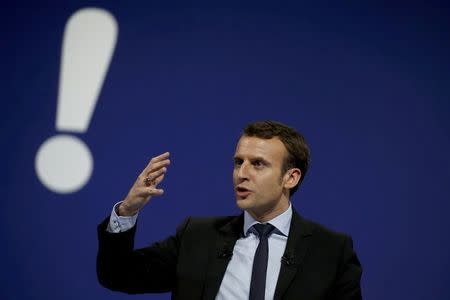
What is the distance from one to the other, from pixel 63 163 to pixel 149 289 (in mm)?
1098

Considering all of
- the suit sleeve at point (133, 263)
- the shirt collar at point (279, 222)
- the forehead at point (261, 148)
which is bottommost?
the suit sleeve at point (133, 263)

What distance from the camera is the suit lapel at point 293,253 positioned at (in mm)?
2150

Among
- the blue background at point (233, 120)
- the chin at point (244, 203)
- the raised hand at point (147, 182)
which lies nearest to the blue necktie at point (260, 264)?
the chin at point (244, 203)

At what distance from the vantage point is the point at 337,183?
3170 mm

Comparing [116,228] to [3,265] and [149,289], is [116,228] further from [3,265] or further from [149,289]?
[3,265]

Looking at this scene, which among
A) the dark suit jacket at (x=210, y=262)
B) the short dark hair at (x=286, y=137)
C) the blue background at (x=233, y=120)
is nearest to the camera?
the dark suit jacket at (x=210, y=262)

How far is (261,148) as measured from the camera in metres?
2.29

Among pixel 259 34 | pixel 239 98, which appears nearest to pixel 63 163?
pixel 239 98

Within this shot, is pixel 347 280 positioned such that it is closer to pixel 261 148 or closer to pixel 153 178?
pixel 261 148

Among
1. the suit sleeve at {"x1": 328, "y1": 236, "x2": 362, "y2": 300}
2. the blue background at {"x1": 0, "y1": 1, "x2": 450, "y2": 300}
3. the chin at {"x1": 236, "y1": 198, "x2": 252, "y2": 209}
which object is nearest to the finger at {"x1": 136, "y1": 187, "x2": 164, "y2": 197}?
the chin at {"x1": 236, "y1": 198, "x2": 252, "y2": 209}

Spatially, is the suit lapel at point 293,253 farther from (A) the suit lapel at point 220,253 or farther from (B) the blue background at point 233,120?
(B) the blue background at point 233,120

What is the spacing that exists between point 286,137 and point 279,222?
0.33m

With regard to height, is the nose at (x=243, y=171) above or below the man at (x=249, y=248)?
above

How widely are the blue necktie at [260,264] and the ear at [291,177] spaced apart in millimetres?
191
